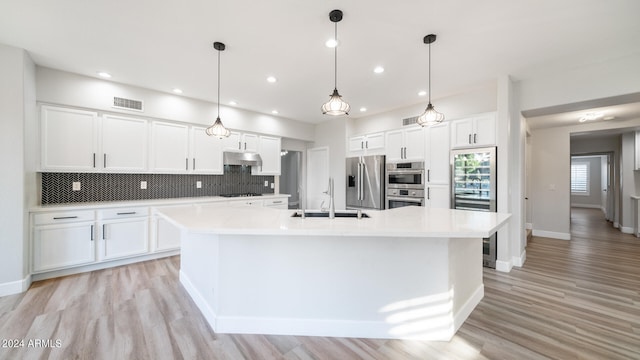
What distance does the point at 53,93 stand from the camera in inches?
129

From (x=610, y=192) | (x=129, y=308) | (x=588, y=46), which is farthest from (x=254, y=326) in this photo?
(x=610, y=192)

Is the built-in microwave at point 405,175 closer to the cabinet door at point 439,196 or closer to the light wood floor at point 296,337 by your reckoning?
the cabinet door at point 439,196

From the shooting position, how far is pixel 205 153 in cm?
461

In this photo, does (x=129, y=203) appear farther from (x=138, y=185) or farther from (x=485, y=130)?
(x=485, y=130)

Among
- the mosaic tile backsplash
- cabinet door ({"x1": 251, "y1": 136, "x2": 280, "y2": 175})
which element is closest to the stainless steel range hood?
cabinet door ({"x1": 251, "y1": 136, "x2": 280, "y2": 175})

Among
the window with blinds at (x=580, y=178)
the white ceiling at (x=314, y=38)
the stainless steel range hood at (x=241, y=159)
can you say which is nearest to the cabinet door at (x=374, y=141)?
the white ceiling at (x=314, y=38)

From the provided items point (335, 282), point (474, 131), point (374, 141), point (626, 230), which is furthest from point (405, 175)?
point (626, 230)

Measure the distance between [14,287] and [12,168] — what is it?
1.31m

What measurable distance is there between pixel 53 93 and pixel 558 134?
9294mm

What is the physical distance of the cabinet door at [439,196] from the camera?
409cm

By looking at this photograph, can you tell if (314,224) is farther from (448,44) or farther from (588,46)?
(588,46)

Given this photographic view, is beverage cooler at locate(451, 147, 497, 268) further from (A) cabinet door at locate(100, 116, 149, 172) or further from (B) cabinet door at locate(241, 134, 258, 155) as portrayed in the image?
(A) cabinet door at locate(100, 116, 149, 172)

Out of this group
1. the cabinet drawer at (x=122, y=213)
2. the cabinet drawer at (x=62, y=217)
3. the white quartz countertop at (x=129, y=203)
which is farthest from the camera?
the cabinet drawer at (x=122, y=213)

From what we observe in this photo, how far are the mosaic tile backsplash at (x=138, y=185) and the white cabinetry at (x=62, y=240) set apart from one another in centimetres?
61
